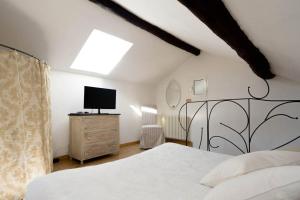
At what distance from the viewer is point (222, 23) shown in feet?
5.04

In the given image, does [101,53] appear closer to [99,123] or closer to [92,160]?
[99,123]

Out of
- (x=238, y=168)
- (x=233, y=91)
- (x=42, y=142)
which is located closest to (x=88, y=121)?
(x=42, y=142)

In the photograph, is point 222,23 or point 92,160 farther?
point 92,160

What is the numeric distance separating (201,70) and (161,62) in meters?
1.08

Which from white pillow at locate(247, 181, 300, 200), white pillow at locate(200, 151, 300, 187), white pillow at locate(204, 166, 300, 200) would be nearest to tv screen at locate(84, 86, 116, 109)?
white pillow at locate(200, 151, 300, 187)

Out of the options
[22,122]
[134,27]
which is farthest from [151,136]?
[22,122]

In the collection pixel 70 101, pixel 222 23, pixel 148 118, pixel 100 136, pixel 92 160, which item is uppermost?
pixel 222 23

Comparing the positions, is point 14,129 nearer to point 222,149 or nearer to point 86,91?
point 86,91

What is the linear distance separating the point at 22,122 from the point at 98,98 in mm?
1755

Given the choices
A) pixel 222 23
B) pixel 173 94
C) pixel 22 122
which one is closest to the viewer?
pixel 222 23

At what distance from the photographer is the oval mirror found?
206 inches

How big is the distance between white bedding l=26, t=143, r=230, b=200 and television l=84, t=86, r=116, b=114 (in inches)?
92.7

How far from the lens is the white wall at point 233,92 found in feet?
11.9

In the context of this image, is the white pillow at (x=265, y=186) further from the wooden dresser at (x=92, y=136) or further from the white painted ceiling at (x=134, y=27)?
the wooden dresser at (x=92, y=136)
